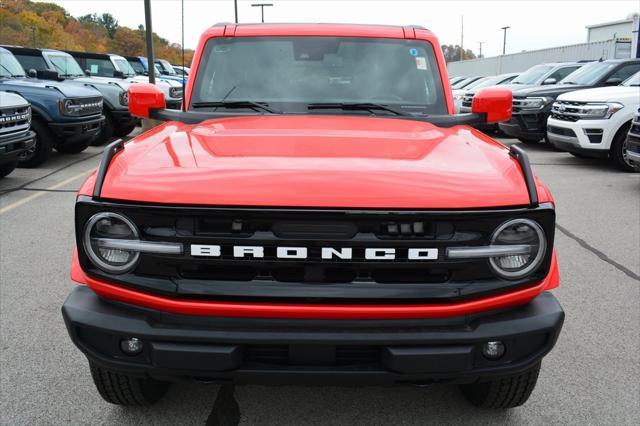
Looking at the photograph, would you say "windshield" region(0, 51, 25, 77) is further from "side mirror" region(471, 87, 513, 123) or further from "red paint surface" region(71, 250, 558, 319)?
"red paint surface" region(71, 250, 558, 319)

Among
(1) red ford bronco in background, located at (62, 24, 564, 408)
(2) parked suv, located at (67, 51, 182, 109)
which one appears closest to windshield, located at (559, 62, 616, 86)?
(2) parked suv, located at (67, 51, 182, 109)

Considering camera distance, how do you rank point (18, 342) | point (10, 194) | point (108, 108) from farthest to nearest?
point (108, 108) < point (10, 194) < point (18, 342)

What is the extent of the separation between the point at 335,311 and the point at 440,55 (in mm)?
2231

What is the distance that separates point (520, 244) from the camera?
211cm

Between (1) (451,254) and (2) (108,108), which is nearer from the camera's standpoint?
(1) (451,254)

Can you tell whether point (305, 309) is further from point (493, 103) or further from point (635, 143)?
point (635, 143)

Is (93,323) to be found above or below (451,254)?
below

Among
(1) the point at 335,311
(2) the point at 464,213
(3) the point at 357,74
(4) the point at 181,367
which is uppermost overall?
(3) the point at 357,74

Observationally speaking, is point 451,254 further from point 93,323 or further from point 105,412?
point 105,412

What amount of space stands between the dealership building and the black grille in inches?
917

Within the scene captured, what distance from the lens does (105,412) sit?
271cm

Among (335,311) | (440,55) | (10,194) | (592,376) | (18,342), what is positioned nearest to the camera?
(335,311)

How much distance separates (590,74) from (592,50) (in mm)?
16462

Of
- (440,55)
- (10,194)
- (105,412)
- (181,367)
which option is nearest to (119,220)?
(181,367)
